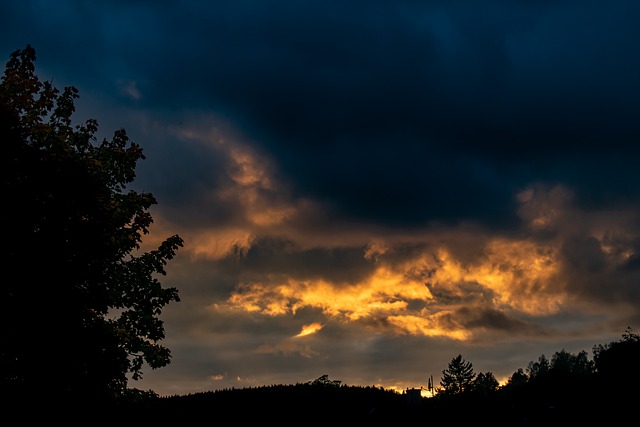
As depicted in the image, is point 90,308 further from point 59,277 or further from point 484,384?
point 484,384

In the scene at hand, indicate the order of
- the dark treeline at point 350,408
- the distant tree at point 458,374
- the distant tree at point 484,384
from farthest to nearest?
the distant tree at point 458,374
the distant tree at point 484,384
the dark treeline at point 350,408

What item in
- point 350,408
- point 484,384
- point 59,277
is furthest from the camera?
point 484,384

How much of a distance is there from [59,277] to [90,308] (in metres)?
2.54

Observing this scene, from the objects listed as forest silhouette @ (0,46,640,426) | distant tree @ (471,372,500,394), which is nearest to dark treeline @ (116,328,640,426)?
forest silhouette @ (0,46,640,426)

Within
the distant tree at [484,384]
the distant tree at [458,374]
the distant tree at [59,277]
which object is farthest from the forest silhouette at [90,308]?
the distant tree at [458,374]

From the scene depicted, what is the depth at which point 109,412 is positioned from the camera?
23172 millimetres

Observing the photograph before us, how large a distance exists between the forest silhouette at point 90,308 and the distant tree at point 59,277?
0.04m

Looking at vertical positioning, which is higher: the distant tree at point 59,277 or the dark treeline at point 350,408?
the distant tree at point 59,277

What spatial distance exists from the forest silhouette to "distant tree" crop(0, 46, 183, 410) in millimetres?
40

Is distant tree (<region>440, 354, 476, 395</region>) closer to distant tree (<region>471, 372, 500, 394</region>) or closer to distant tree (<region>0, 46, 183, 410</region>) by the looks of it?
distant tree (<region>471, 372, 500, 394</region>)

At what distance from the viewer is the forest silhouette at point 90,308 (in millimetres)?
21141

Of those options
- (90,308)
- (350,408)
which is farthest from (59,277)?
(350,408)

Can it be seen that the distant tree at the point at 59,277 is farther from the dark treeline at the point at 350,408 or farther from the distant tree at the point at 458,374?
the distant tree at the point at 458,374

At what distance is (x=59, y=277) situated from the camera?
21.6 meters
